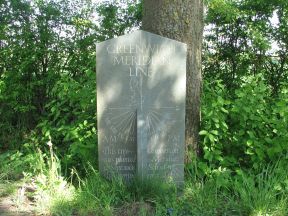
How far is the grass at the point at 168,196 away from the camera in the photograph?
3.91 m

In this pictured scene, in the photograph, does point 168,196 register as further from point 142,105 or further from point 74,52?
point 74,52

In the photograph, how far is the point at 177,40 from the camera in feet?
15.6

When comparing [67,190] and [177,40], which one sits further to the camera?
[177,40]

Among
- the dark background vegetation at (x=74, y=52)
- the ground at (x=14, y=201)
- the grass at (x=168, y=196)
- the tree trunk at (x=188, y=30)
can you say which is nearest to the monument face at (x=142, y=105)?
the grass at (x=168, y=196)

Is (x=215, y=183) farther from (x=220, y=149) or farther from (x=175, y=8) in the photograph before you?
(x=175, y=8)

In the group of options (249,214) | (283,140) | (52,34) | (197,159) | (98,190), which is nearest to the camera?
(249,214)

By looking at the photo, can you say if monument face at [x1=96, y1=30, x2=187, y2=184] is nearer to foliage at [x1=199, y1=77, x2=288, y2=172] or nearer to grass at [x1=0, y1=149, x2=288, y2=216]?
grass at [x1=0, y1=149, x2=288, y2=216]

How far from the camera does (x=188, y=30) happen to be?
4.77 m

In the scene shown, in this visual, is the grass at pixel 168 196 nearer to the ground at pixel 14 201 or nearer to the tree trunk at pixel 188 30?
the ground at pixel 14 201

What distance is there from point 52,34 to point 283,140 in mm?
4463

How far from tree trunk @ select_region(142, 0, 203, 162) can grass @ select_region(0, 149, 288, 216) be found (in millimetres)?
629

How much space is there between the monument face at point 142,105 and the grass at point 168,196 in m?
0.22

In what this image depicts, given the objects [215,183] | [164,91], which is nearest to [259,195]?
[215,183]

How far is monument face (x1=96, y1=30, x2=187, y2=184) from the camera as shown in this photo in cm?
441
